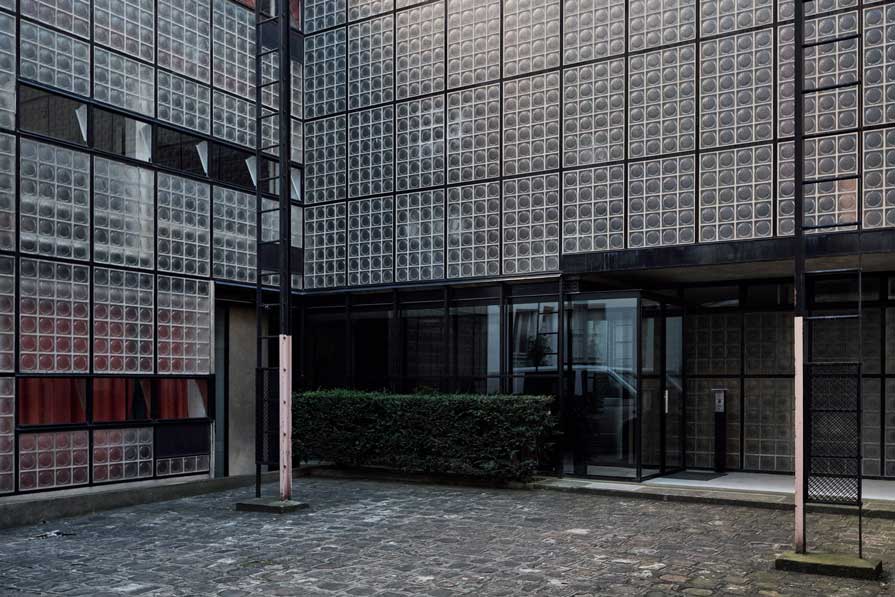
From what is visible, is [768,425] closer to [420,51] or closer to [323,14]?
[420,51]

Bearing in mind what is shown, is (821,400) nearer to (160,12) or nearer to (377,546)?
(377,546)

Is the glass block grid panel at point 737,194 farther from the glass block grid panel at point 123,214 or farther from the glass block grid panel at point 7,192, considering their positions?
the glass block grid panel at point 7,192

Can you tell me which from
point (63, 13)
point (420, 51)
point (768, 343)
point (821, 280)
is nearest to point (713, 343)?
point (768, 343)

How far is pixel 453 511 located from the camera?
1112 centimetres

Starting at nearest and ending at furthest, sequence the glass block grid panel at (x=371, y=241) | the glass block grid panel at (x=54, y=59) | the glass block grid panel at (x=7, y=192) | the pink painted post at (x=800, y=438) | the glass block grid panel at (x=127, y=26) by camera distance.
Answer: the pink painted post at (x=800, y=438) → the glass block grid panel at (x=7, y=192) → the glass block grid panel at (x=54, y=59) → the glass block grid panel at (x=127, y=26) → the glass block grid panel at (x=371, y=241)

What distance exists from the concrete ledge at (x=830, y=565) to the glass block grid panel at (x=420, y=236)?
8069 millimetres

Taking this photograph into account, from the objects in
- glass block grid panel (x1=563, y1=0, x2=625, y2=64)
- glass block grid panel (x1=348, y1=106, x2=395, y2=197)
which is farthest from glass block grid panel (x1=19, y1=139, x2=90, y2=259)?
glass block grid panel (x1=563, y1=0, x2=625, y2=64)

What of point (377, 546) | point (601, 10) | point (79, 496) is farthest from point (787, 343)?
point (79, 496)

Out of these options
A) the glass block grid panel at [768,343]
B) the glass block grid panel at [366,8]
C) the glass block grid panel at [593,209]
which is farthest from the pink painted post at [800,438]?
the glass block grid panel at [366,8]

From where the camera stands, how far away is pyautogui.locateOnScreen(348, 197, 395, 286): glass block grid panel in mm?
15203

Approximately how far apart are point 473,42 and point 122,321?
730 centimetres

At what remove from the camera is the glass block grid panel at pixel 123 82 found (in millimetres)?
12398

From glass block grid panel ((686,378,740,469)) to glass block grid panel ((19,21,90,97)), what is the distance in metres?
10.7

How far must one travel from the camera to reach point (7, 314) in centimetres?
1102
